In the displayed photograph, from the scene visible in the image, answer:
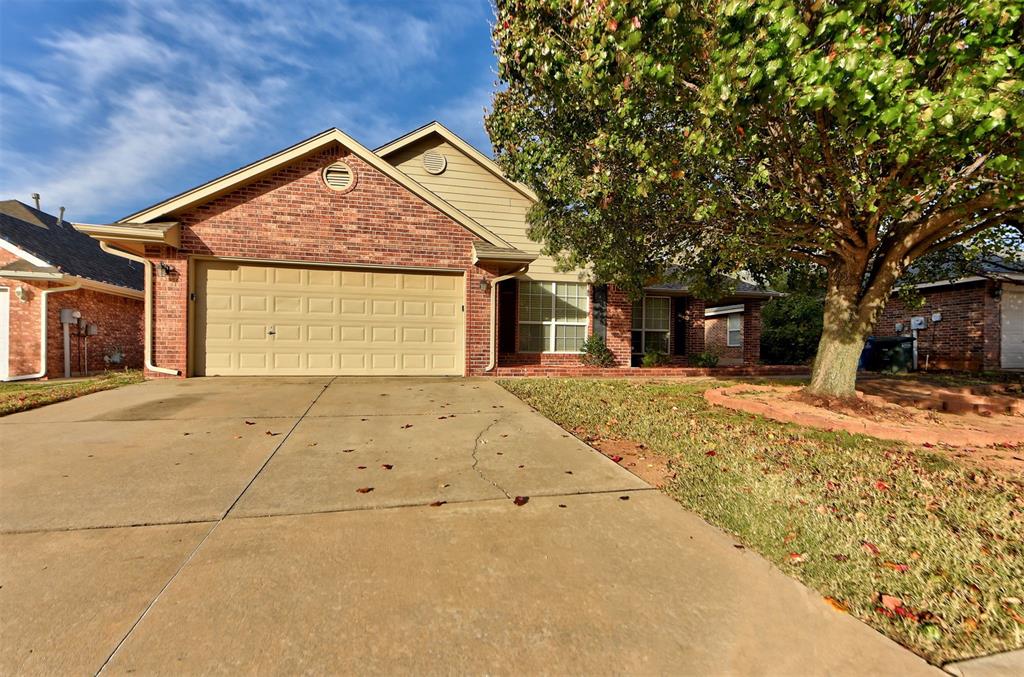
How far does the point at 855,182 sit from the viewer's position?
4.96 m

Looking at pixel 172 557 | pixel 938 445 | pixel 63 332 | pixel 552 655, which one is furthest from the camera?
pixel 63 332

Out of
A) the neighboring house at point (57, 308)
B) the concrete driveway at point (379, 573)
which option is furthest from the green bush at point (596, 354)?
the neighboring house at point (57, 308)

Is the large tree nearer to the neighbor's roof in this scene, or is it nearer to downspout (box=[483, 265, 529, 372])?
downspout (box=[483, 265, 529, 372])

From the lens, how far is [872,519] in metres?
2.78

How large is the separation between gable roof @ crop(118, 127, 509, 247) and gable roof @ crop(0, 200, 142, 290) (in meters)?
2.31

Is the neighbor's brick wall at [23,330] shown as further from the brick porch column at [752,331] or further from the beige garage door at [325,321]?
the brick porch column at [752,331]

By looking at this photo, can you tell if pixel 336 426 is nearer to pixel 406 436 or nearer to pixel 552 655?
pixel 406 436

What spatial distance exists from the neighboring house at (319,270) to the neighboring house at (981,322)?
46.4 ft

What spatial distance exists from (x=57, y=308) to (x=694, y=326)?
17.1 meters

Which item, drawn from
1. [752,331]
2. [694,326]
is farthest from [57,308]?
[752,331]

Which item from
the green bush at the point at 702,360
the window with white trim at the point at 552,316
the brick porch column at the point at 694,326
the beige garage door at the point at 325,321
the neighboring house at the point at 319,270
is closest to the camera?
the neighboring house at the point at 319,270

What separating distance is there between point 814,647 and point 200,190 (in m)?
11.0

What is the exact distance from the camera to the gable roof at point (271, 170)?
8.72 m

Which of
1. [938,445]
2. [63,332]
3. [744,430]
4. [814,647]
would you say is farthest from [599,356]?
[63,332]
